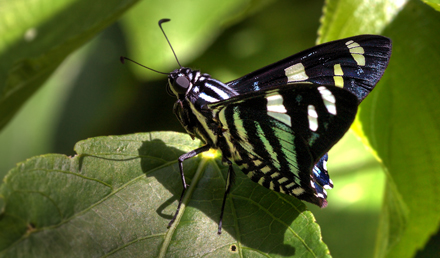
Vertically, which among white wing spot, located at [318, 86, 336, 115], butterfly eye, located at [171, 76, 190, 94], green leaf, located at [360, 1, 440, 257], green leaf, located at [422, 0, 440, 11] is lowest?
green leaf, located at [360, 1, 440, 257]

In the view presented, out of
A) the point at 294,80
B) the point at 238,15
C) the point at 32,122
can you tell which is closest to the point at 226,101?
the point at 294,80

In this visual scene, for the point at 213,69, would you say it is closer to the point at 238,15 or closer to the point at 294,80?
the point at 238,15

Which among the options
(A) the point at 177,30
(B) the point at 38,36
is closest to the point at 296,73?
(A) the point at 177,30

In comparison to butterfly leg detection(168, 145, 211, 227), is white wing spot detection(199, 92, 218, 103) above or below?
above

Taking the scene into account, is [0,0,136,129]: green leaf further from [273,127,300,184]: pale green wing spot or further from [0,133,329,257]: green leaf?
[273,127,300,184]: pale green wing spot

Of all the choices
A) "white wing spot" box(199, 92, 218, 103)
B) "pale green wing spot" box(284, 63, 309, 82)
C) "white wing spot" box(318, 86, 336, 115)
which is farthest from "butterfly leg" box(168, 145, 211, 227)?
"white wing spot" box(318, 86, 336, 115)

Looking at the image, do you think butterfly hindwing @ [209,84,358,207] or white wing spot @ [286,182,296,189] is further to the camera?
white wing spot @ [286,182,296,189]

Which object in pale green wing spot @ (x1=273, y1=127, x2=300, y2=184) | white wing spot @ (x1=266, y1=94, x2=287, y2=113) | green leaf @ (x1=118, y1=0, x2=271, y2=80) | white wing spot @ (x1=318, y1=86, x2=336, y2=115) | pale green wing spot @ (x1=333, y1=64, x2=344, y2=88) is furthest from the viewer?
green leaf @ (x1=118, y1=0, x2=271, y2=80)
